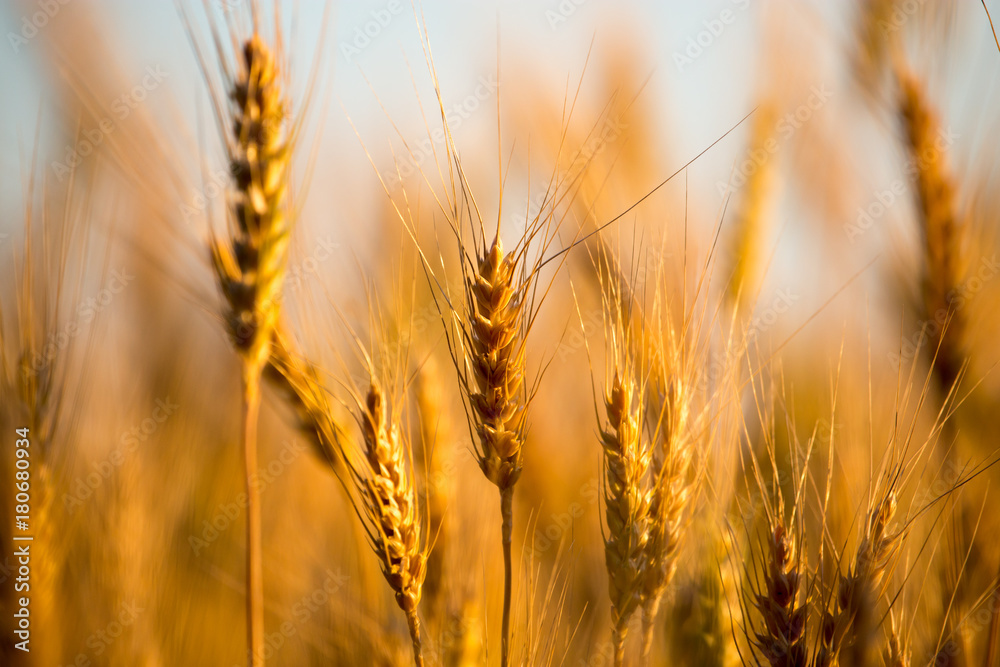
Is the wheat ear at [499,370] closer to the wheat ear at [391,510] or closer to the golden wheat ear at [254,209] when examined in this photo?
the wheat ear at [391,510]

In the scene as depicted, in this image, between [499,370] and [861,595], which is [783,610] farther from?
[499,370]

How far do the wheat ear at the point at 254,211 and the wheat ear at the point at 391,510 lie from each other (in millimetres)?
220

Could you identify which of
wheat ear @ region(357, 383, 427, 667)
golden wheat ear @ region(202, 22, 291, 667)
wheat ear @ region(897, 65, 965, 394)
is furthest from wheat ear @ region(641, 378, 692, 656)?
wheat ear @ region(897, 65, 965, 394)

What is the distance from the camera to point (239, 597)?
8.18 feet

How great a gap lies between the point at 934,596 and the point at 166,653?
8.11ft

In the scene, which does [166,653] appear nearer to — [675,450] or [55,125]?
[675,450]


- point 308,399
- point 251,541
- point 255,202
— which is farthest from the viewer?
point 308,399

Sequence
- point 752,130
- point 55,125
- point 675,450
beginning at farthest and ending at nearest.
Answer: point 55,125, point 752,130, point 675,450

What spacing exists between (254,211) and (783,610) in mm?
1252

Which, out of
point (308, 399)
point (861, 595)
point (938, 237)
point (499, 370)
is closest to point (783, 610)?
point (861, 595)

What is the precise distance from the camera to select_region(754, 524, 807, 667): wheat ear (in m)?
1.09

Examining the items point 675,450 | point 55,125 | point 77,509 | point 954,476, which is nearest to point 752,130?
point 954,476

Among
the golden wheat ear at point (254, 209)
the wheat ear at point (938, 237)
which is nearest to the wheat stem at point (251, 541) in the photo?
the golden wheat ear at point (254, 209)

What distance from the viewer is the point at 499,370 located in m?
1.08
